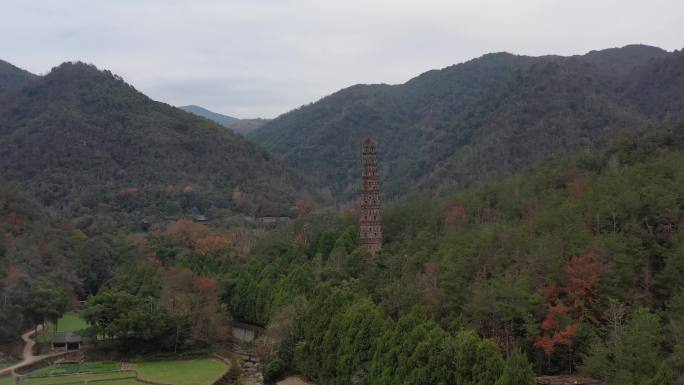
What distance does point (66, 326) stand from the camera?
47562mm

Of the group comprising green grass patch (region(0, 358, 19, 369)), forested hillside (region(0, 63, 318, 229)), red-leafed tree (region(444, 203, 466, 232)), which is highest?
forested hillside (region(0, 63, 318, 229))

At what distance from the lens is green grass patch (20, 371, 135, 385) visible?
3409 cm

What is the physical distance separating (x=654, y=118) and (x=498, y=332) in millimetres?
70501

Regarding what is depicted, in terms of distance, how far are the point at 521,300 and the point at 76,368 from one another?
23109 mm

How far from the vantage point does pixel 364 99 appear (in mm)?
170375

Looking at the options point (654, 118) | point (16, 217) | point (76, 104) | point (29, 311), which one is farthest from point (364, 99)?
point (29, 311)

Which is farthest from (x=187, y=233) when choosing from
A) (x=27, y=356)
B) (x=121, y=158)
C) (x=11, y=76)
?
(x=11, y=76)

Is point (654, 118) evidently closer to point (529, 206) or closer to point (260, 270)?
point (529, 206)

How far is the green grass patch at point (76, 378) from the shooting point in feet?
112

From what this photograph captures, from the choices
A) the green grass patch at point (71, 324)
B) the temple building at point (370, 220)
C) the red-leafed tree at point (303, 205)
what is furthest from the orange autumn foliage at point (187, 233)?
the red-leafed tree at point (303, 205)

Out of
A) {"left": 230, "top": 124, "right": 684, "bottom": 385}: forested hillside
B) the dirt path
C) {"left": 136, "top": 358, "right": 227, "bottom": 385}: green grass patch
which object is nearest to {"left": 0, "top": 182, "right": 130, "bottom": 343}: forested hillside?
the dirt path

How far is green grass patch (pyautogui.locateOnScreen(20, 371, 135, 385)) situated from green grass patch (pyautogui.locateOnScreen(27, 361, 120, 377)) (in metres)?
0.62

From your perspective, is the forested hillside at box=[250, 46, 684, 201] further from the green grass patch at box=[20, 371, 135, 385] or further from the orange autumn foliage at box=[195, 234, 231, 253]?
the green grass patch at box=[20, 371, 135, 385]

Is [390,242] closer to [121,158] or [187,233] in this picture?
[187,233]
